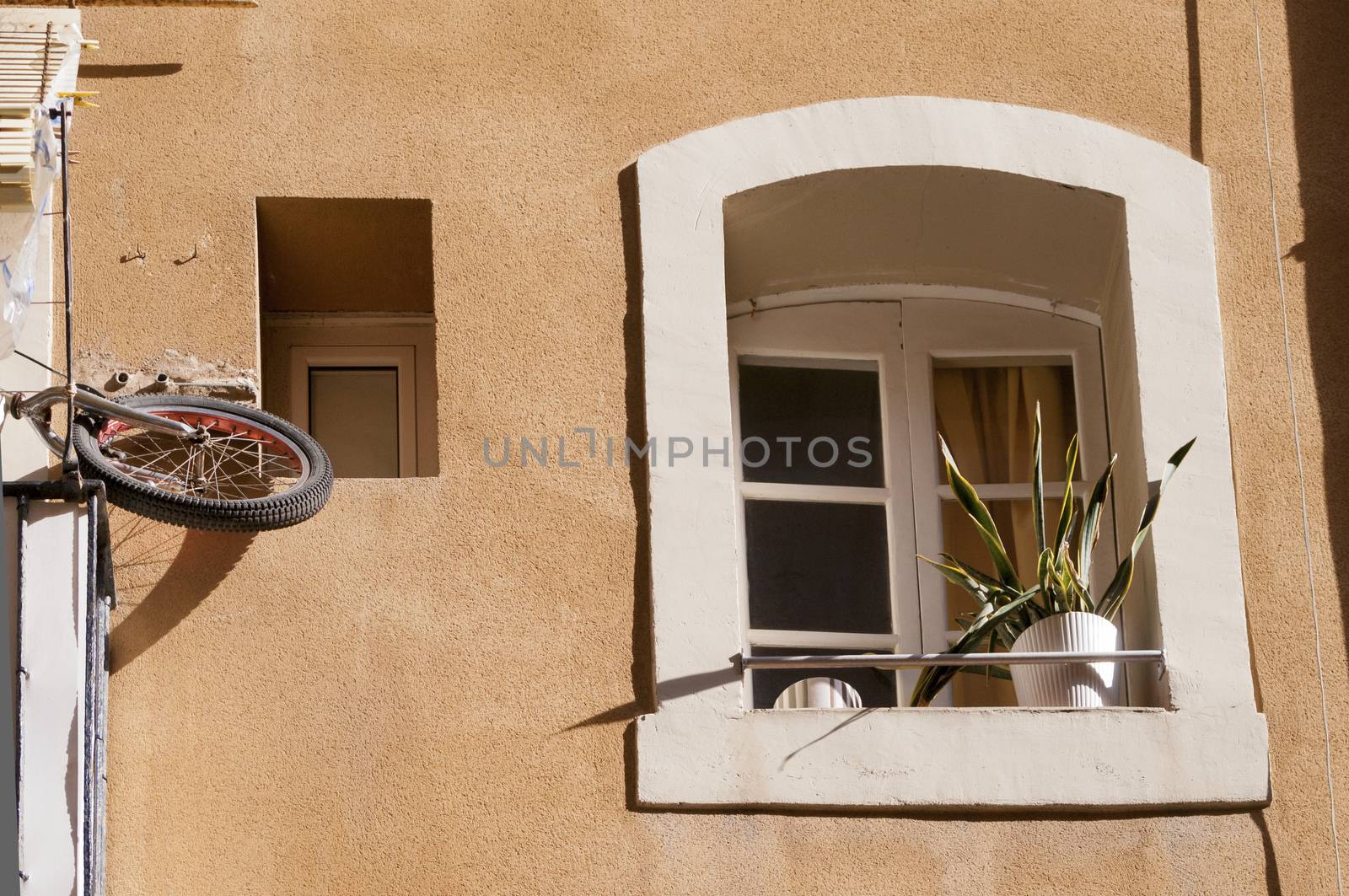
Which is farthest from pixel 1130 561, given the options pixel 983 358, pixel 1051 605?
pixel 983 358

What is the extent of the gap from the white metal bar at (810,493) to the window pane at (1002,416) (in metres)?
0.31

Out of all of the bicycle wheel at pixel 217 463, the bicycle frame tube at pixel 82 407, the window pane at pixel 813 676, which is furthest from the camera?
the window pane at pixel 813 676

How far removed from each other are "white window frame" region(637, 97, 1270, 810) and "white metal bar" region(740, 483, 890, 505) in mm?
680

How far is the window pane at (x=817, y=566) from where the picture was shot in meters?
6.18

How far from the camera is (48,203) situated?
5.68 m

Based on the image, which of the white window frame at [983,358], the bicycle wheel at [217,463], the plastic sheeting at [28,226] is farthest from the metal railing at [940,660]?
the plastic sheeting at [28,226]

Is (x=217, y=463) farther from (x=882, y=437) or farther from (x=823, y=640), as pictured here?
(x=882, y=437)

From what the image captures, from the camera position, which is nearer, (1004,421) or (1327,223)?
(1327,223)

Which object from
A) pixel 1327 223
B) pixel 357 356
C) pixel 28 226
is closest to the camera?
pixel 28 226

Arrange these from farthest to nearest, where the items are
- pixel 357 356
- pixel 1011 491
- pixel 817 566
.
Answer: pixel 357 356
pixel 1011 491
pixel 817 566

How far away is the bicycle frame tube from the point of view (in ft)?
17.0

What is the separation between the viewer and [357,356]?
21.3 feet

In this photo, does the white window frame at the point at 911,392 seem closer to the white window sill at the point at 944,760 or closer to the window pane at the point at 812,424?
the window pane at the point at 812,424

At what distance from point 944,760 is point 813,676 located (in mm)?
779
